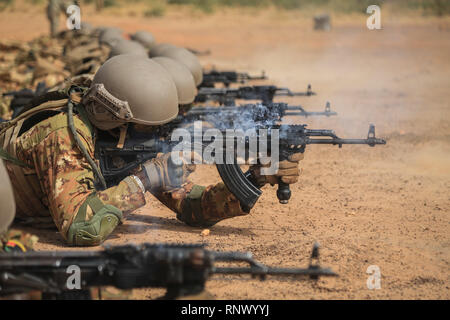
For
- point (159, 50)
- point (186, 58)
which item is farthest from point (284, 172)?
point (159, 50)

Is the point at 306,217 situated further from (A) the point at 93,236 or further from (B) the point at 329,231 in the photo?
(A) the point at 93,236

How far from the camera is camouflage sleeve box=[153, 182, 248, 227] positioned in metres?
4.82

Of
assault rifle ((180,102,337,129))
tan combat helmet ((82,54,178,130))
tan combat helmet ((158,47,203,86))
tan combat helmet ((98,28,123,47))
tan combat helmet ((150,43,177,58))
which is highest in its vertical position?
tan combat helmet ((98,28,123,47))

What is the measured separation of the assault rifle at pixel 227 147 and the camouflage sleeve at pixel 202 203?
0.13 m

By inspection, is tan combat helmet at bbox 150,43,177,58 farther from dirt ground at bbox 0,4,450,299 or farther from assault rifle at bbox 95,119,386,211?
assault rifle at bbox 95,119,386,211

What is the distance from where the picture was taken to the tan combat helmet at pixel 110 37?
12.0 metres

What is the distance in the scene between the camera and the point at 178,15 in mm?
31766

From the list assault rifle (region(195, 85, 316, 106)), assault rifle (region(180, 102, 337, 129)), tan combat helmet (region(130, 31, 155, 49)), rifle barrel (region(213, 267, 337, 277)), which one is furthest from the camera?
tan combat helmet (region(130, 31, 155, 49))

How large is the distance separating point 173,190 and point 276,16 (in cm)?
2848

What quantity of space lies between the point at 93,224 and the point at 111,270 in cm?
115

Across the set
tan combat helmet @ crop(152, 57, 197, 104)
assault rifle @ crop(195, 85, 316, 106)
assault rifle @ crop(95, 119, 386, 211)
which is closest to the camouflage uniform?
assault rifle @ crop(95, 119, 386, 211)

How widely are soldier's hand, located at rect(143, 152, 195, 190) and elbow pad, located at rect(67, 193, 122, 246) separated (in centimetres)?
51

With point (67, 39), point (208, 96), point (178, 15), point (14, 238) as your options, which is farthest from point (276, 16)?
point (14, 238)

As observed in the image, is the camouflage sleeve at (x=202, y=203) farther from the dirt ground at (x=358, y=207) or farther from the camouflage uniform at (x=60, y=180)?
the dirt ground at (x=358, y=207)
